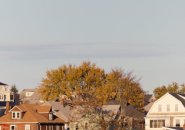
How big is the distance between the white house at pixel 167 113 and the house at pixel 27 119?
54.3ft

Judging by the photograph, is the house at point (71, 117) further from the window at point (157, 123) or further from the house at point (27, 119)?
the window at point (157, 123)

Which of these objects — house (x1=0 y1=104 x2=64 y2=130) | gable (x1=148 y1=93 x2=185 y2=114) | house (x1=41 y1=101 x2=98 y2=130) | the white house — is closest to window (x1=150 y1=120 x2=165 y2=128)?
the white house

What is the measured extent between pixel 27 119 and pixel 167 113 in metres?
23.0

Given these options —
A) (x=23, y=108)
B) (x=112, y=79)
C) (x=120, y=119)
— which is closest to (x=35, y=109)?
(x=23, y=108)

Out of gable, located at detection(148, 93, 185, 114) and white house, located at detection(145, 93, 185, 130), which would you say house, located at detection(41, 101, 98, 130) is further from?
gable, located at detection(148, 93, 185, 114)

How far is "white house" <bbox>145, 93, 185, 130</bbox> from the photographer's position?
4638 inches

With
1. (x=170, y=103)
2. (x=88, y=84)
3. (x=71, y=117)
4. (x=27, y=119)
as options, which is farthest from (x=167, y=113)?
(x=88, y=84)

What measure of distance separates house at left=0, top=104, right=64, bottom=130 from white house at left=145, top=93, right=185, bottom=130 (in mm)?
16562

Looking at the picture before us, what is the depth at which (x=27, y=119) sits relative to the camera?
11331 centimetres

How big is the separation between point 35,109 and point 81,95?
28.4 m

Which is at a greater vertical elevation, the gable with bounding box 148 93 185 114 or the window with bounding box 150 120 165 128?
the gable with bounding box 148 93 185 114

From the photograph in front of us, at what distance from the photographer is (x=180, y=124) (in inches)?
4616

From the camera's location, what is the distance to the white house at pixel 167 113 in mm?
117812

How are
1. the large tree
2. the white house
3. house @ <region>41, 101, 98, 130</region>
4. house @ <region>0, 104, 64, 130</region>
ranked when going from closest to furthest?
1. house @ <region>41, 101, 98, 130</region>
2. house @ <region>0, 104, 64, 130</region>
3. the white house
4. the large tree
